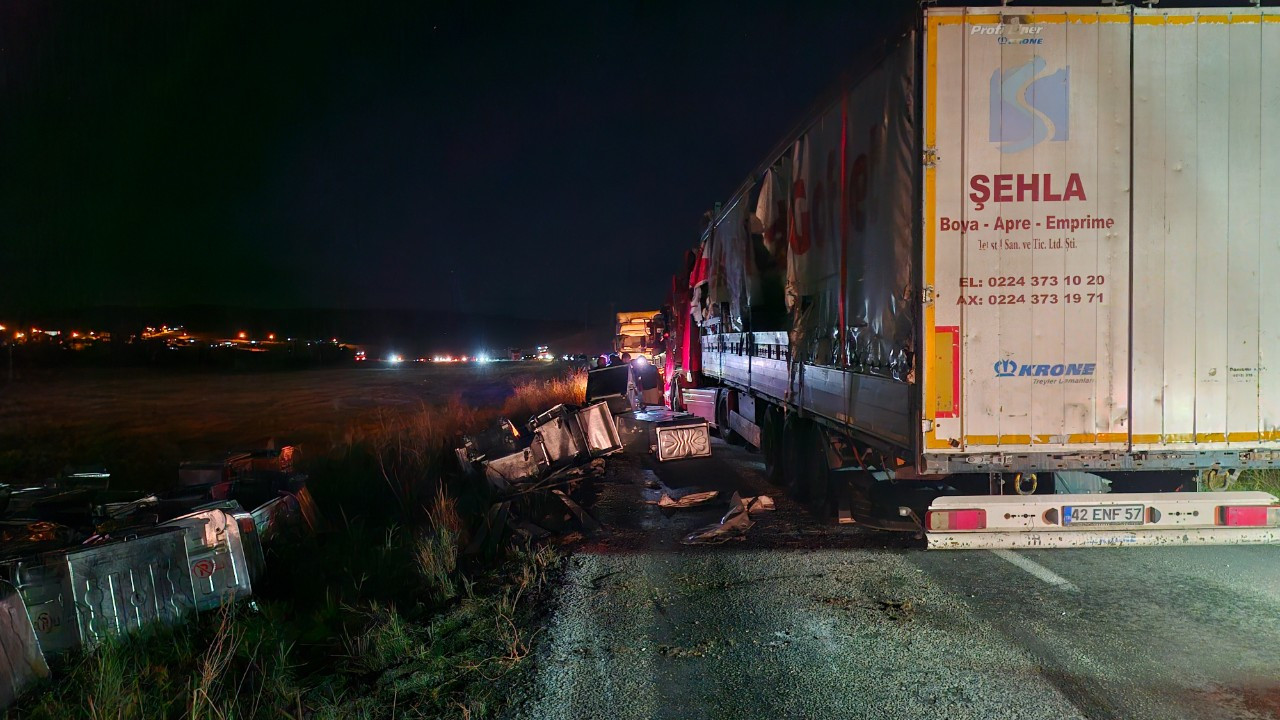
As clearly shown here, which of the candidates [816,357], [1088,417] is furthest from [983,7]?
[816,357]

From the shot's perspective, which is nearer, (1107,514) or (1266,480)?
(1107,514)

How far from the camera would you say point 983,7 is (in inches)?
199

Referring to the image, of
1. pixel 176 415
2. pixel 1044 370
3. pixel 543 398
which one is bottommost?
pixel 176 415

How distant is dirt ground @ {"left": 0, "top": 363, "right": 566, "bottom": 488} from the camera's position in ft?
47.3

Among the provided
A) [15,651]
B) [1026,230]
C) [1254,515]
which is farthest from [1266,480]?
[15,651]

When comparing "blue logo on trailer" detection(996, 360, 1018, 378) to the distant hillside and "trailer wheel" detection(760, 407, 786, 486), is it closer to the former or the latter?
"trailer wheel" detection(760, 407, 786, 486)

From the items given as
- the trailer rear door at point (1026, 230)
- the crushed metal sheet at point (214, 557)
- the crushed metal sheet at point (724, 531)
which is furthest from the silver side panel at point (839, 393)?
the crushed metal sheet at point (214, 557)

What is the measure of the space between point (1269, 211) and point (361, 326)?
6577 inches

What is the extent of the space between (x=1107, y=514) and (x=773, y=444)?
4.84 meters

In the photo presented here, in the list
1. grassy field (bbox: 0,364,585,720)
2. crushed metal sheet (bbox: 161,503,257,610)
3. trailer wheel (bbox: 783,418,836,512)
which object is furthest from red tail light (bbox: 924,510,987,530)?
crushed metal sheet (bbox: 161,503,257,610)

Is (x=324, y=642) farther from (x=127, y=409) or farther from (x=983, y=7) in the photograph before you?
(x=127, y=409)

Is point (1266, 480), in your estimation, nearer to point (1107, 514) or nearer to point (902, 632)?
point (1107, 514)

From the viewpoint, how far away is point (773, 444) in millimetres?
9750

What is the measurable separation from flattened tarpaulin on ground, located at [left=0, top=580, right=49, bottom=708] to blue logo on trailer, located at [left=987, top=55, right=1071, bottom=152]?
6208 mm
